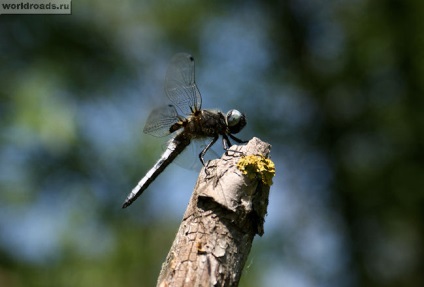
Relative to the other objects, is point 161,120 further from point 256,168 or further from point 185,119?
point 256,168

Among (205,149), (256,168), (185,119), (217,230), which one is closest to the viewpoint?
(217,230)

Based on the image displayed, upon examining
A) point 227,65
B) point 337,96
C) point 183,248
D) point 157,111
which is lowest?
point 183,248

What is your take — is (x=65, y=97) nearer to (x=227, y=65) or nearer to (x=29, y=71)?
(x=29, y=71)

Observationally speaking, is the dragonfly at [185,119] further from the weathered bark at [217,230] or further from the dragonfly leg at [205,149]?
the weathered bark at [217,230]

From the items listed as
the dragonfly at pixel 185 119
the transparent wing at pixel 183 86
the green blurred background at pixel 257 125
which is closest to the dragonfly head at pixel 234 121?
the dragonfly at pixel 185 119

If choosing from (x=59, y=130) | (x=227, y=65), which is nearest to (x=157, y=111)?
(x=59, y=130)

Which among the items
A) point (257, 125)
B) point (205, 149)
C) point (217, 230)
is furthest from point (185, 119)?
point (257, 125)

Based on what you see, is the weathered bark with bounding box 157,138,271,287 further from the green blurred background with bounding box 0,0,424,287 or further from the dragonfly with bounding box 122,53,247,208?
the green blurred background with bounding box 0,0,424,287
